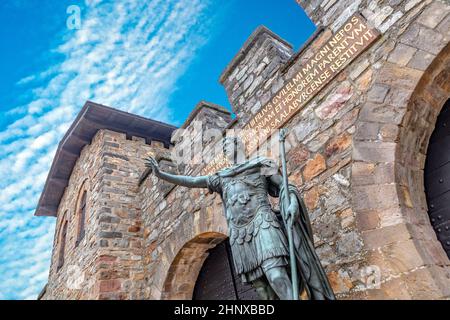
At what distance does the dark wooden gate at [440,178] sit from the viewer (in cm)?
259

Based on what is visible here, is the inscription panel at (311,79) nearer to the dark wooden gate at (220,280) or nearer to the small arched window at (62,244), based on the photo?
the dark wooden gate at (220,280)

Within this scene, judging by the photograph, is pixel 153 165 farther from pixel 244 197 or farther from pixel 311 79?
pixel 311 79

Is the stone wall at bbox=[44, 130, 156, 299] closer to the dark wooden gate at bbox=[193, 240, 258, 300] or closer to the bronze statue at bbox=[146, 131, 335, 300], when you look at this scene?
the dark wooden gate at bbox=[193, 240, 258, 300]

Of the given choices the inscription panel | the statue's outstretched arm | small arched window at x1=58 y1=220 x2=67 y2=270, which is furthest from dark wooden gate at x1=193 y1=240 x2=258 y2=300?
small arched window at x1=58 y1=220 x2=67 y2=270

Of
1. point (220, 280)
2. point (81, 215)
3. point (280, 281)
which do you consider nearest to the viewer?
point (280, 281)

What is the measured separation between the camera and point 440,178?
269 centimetres

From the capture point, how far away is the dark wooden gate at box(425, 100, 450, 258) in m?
2.59

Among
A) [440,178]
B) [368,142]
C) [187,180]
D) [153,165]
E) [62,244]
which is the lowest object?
[440,178]

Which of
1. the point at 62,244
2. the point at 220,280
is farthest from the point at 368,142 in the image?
the point at 62,244

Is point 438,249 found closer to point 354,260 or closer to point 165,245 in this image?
point 354,260

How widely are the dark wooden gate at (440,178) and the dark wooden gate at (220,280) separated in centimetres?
238

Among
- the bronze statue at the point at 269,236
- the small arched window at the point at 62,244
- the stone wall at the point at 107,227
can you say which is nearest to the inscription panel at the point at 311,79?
the bronze statue at the point at 269,236

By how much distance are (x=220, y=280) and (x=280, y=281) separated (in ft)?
9.55

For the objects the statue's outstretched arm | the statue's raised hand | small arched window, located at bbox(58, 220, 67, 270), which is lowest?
the statue's outstretched arm
